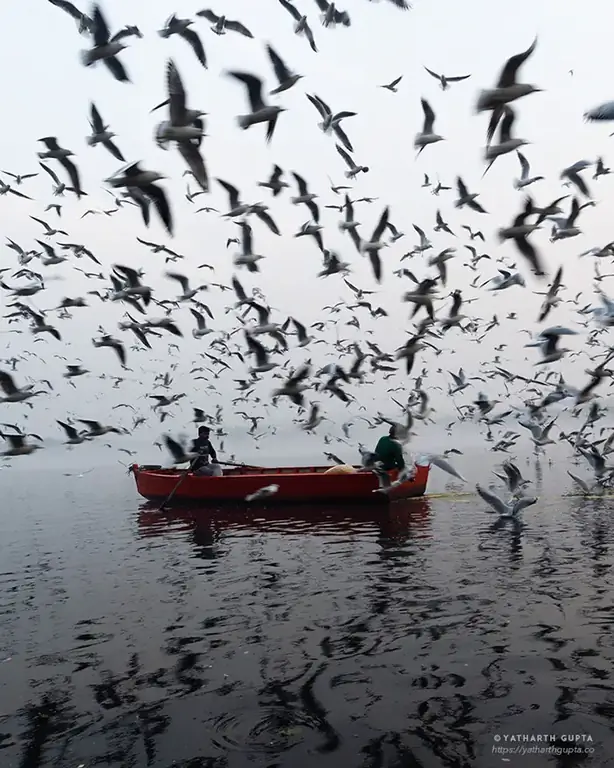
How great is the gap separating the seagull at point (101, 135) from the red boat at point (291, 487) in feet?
53.3

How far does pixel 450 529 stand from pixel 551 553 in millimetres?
5082

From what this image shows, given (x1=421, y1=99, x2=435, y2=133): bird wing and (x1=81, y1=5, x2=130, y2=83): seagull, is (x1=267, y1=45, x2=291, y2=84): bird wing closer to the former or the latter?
(x1=81, y1=5, x2=130, y2=83): seagull

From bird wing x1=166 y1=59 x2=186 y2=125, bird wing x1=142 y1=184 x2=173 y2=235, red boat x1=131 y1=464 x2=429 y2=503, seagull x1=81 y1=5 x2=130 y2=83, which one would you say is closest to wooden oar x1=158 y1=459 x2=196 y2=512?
red boat x1=131 y1=464 x2=429 y2=503

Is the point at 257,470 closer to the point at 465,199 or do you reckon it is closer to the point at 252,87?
the point at 465,199

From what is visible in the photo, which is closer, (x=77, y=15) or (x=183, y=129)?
(x=183, y=129)

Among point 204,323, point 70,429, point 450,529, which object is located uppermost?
point 204,323

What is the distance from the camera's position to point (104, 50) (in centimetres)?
1270

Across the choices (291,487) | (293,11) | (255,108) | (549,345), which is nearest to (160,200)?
(255,108)

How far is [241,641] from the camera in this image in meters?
11.0

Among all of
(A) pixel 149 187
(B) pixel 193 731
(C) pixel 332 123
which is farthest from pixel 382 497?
(B) pixel 193 731

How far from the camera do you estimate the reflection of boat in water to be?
22719mm

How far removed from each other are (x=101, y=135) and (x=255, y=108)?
4.24 meters

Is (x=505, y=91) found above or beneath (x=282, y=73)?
beneath

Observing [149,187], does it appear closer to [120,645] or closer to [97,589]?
[120,645]
